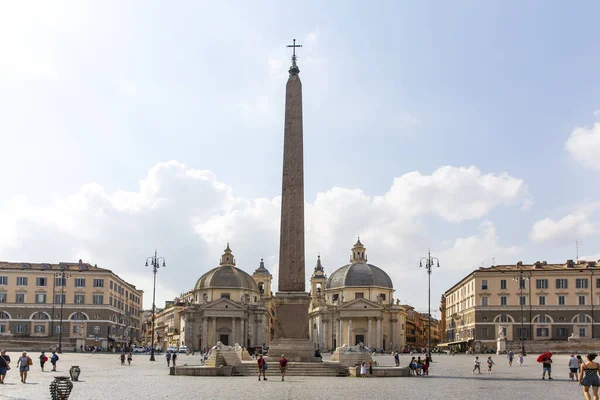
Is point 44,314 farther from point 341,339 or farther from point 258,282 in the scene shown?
point 258,282

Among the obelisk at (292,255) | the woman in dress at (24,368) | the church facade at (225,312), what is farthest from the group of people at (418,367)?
the church facade at (225,312)

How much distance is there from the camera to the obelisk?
32.0 meters

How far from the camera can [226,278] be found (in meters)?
101

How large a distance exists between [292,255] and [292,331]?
132 inches

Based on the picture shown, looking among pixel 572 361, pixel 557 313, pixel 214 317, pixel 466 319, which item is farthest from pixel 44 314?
pixel 572 361

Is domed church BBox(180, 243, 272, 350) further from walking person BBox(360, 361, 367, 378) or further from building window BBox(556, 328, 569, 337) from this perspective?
walking person BBox(360, 361, 367, 378)

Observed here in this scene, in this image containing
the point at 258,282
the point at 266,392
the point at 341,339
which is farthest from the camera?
the point at 258,282

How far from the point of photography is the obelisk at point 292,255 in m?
32.0

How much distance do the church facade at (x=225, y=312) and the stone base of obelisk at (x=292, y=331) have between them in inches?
2545

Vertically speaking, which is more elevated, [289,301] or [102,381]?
[289,301]

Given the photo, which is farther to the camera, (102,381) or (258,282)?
(258,282)

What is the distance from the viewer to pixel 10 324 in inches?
3076

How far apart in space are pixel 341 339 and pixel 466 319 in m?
17.1

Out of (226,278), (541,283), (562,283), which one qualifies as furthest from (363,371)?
(226,278)
